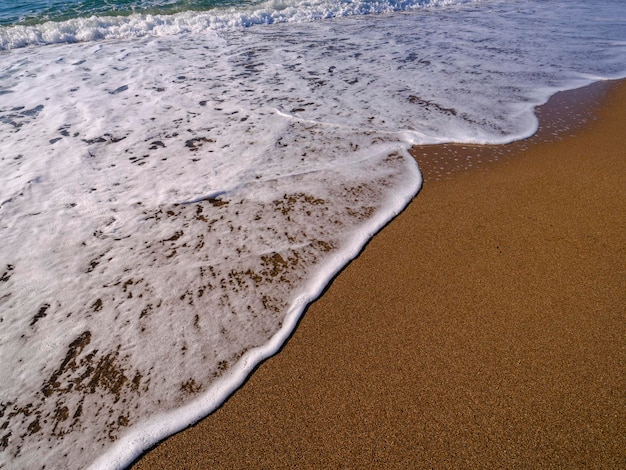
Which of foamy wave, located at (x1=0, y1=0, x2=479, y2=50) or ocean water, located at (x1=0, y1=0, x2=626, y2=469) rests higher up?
foamy wave, located at (x1=0, y1=0, x2=479, y2=50)

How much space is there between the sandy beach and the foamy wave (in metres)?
8.84

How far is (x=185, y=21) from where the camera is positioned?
955 cm

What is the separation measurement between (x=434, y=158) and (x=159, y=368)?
297 cm

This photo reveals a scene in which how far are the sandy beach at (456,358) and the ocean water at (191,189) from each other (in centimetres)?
19

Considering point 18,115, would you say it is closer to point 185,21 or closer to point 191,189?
point 191,189

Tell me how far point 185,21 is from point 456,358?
10268 mm

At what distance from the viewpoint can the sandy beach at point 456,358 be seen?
169 centimetres

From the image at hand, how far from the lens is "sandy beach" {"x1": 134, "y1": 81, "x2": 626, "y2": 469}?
5.56ft

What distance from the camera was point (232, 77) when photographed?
6.01 meters

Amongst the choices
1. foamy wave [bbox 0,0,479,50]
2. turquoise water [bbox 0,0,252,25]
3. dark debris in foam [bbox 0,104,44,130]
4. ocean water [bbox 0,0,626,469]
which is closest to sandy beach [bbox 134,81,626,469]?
ocean water [bbox 0,0,626,469]

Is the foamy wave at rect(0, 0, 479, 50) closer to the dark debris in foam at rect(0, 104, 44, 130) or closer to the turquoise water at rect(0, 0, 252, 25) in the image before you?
the turquoise water at rect(0, 0, 252, 25)

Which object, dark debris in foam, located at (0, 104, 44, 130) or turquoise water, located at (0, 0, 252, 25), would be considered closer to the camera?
dark debris in foam, located at (0, 104, 44, 130)

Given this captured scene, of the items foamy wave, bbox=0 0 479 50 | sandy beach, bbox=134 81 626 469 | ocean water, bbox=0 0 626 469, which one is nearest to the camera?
sandy beach, bbox=134 81 626 469

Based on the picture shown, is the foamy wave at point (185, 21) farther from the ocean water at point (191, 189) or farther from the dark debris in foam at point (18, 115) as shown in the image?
the dark debris in foam at point (18, 115)
